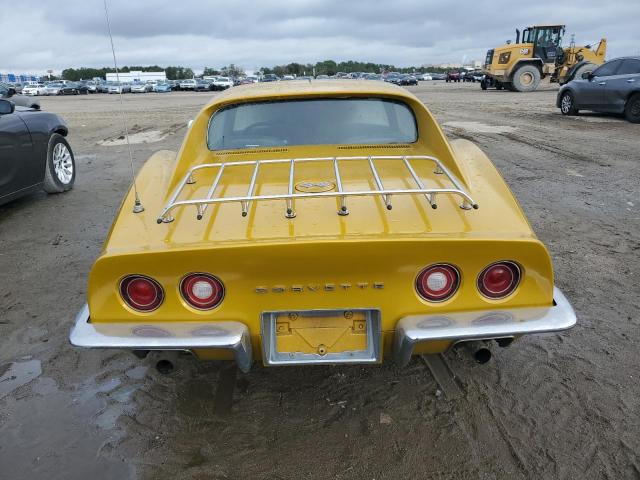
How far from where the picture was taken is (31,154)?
18.9 feet

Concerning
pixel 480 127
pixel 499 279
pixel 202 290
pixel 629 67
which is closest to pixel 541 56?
pixel 629 67

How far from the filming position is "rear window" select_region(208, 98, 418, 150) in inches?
127

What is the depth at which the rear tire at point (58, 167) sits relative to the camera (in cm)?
634

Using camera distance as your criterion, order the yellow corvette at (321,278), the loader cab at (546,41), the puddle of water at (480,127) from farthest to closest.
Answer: the loader cab at (546,41), the puddle of water at (480,127), the yellow corvette at (321,278)

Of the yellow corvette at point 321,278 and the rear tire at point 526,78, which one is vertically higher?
the yellow corvette at point 321,278

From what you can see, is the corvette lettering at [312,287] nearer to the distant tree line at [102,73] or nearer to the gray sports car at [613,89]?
the gray sports car at [613,89]

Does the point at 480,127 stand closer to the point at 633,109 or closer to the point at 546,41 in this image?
the point at 633,109

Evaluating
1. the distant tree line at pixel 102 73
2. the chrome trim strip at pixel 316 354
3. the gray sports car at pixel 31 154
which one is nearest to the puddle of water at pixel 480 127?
the gray sports car at pixel 31 154

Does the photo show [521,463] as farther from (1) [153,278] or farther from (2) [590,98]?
(2) [590,98]

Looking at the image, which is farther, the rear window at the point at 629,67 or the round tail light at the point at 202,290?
the rear window at the point at 629,67

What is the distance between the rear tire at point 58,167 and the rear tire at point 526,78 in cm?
2285

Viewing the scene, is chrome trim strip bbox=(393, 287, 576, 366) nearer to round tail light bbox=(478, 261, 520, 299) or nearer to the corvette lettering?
round tail light bbox=(478, 261, 520, 299)

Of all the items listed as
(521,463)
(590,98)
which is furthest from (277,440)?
(590,98)

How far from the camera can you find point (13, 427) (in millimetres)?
2447
